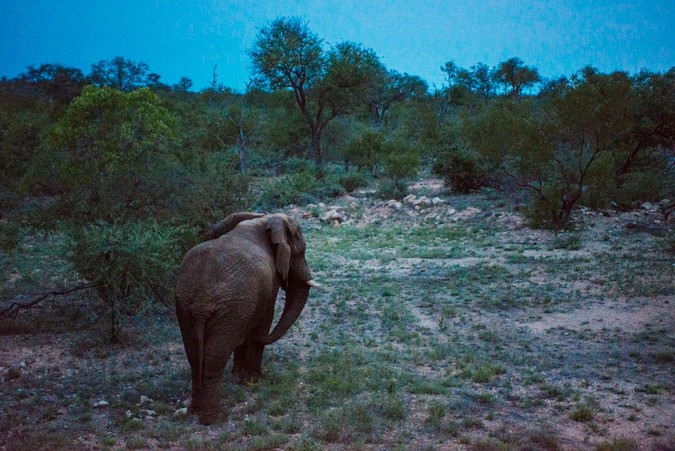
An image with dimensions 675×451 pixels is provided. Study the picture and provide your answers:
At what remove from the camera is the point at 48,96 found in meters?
44.3

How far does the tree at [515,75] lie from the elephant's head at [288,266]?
53.4 m

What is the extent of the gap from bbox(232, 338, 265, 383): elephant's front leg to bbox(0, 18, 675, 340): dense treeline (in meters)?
Result: 2.17

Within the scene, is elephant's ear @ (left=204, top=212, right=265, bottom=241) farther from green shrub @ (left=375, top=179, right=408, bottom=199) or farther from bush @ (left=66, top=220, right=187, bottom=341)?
green shrub @ (left=375, top=179, right=408, bottom=199)

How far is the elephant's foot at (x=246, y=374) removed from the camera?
24.7 feet

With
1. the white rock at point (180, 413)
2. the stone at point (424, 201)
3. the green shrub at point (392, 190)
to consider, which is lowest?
the white rock at point (180, 413)

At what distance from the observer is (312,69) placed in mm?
31703

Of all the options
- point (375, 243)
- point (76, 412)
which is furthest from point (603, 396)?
A: point (375, 243)

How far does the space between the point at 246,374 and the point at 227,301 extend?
1604 millimetres

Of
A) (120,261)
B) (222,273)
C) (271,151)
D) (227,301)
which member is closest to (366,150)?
(271,151)

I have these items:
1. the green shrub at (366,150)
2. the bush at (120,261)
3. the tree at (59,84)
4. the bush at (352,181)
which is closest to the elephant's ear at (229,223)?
the bush at (120,261)

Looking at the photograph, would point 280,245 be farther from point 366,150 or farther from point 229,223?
point 366,150

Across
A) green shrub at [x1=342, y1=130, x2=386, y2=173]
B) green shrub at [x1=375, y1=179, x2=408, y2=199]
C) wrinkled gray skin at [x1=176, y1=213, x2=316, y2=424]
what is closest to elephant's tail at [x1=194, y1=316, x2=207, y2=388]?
wrinkled gray skin at [x1=176, y1=213, x2=316, y2=424]

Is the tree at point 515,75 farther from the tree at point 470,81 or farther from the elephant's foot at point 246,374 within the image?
the elephant's foot at point 246,374

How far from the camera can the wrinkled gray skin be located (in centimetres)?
633
